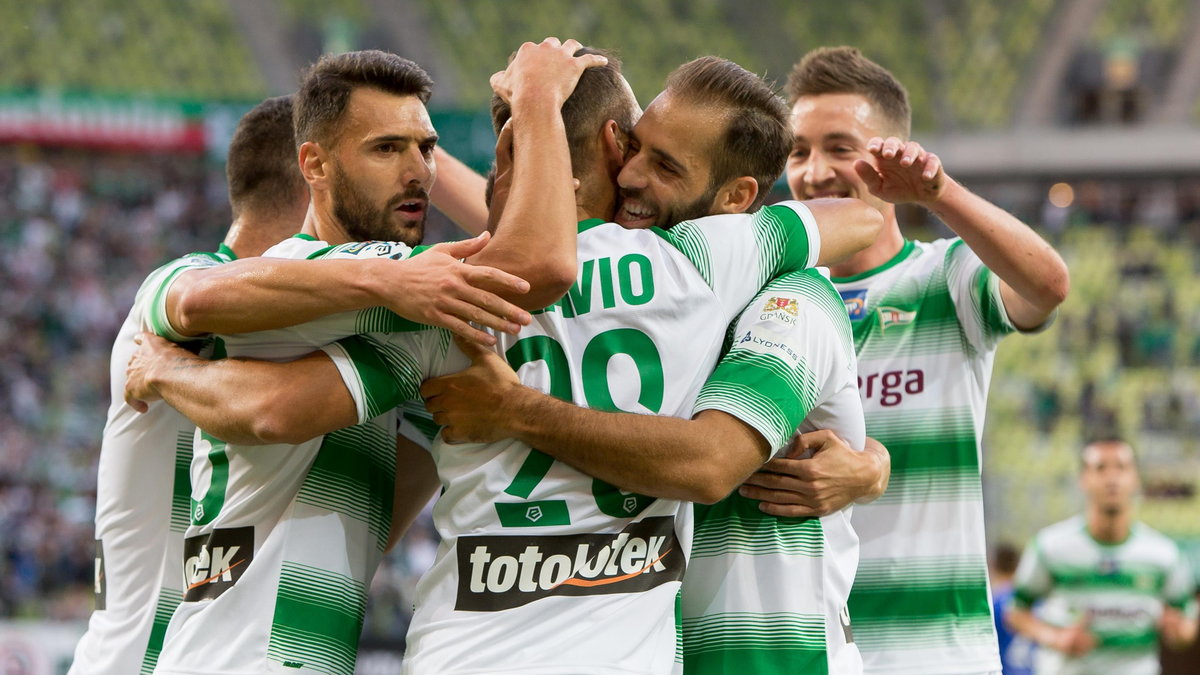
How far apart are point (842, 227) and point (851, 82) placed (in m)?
0.99

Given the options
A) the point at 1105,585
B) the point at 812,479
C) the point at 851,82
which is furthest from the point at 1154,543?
the point at 812,479

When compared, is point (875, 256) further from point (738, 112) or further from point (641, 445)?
point (641, 445)

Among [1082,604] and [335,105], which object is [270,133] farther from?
[1082,604]

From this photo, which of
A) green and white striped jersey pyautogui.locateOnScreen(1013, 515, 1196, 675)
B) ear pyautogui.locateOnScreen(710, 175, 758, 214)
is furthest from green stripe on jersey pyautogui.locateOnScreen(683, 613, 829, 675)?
green and white striped jersey pyautogui.locateOnScreen(1013, 515, 1196, 675)

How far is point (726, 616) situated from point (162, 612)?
1.58 meters

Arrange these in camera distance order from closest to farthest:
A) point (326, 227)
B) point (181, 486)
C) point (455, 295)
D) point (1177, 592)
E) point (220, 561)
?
1. point (455, 295)
2. point (220, 561)
3. point (326, 227)
4. point (181, 486)
5. point (1177, 592)

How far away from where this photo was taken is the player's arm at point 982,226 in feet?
10.5

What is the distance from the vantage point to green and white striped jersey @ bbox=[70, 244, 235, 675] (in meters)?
3.43

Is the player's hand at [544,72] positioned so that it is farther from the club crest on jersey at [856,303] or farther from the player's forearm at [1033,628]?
the player's forearm at [1033,628]

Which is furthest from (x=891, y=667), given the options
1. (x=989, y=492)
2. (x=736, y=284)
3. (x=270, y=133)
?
(x=989, y=492)

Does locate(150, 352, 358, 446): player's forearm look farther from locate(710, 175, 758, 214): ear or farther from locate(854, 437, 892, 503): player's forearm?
locate(854, 437, 892, 503): player's forearm

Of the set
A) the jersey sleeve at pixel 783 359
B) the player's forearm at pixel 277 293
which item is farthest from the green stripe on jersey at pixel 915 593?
the player's forearm at pixel 277 293

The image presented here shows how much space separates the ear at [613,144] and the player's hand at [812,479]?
753mm

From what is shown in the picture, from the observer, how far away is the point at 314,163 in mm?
3207
